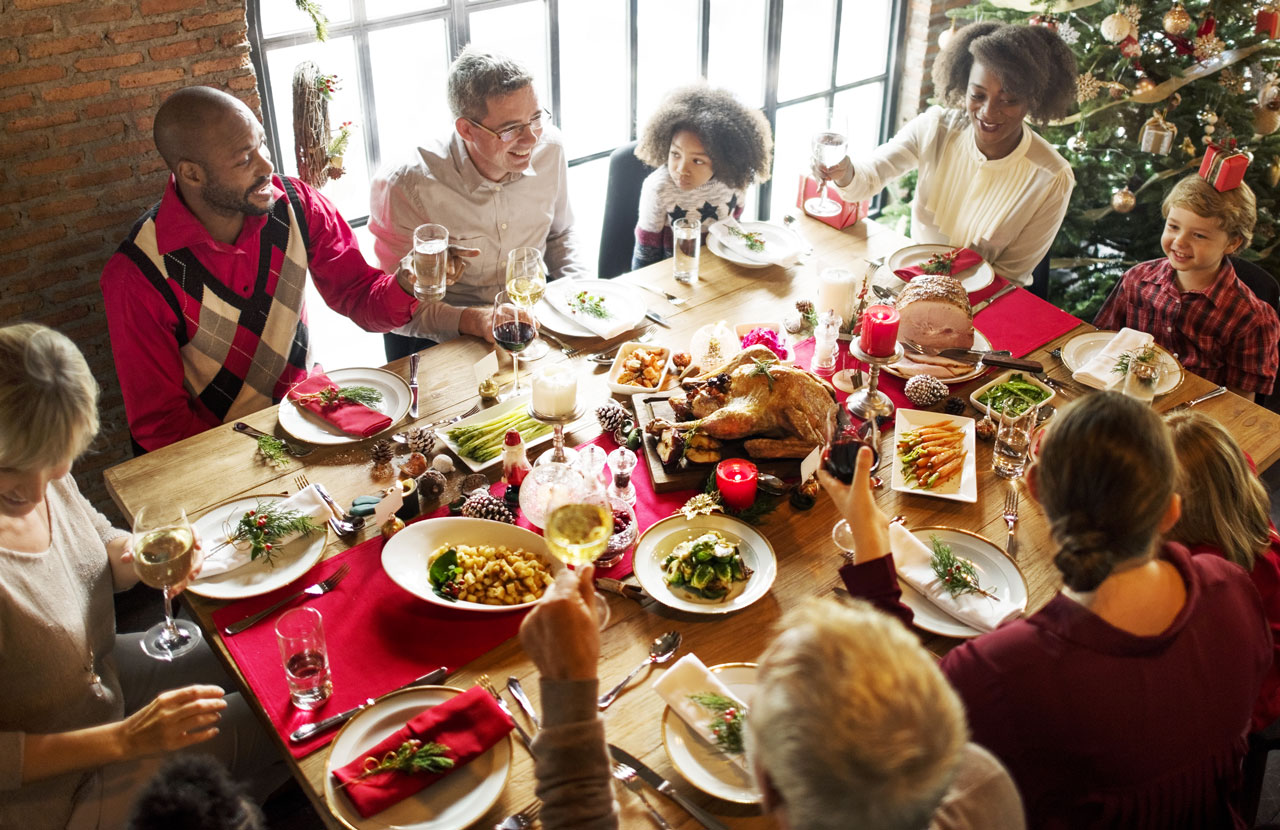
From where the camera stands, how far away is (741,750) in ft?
5.60

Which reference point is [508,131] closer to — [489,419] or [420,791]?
[489,419]

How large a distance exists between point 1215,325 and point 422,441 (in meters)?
2.56

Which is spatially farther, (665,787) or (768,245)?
(768,245)

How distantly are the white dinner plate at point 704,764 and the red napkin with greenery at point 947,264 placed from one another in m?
1.81

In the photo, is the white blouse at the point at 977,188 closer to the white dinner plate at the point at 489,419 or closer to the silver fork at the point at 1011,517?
the silver fork at the point at 1011,517

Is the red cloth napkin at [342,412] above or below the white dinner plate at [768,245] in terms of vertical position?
below

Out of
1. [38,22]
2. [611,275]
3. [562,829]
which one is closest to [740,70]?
[611,275]

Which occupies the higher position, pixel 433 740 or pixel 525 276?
pixel 525 276

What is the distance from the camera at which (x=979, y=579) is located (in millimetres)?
2113

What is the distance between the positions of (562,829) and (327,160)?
2.85 m

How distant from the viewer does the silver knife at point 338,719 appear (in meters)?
1.75

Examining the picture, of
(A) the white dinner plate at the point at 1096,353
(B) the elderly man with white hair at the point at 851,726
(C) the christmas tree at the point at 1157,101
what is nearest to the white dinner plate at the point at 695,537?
(B) the elderly man with white hair at the point at 851,726

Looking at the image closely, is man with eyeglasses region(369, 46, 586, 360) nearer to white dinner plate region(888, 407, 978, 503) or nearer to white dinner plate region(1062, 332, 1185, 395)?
white dinner plate region(888, 407, 978, 503)

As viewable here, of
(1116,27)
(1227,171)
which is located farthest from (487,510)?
(1116,27)
